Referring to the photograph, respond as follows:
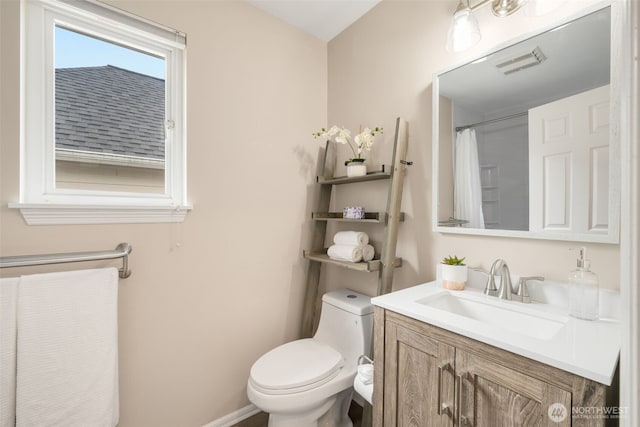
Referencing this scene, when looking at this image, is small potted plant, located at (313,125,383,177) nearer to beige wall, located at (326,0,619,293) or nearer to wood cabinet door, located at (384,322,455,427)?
beige wall, located at (326,0,619,293)

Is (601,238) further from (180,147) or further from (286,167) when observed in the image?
(180,147)

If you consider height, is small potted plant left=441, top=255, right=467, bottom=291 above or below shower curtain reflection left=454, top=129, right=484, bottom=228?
below

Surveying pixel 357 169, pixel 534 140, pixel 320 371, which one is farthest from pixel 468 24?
pixel 320 371

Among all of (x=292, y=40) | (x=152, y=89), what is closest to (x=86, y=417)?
(x=152, y=89)

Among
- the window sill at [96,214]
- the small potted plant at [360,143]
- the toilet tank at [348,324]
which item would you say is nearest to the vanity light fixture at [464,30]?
the small potted plant at [360,143]

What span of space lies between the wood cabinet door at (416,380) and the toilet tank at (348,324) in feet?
1.43

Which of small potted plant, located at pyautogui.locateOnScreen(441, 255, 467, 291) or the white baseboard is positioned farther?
the white baseboard

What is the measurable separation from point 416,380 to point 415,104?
128 cm

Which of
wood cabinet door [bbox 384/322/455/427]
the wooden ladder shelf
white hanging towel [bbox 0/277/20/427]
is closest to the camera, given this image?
wood cabinet door [bbox 384/322/455/427]

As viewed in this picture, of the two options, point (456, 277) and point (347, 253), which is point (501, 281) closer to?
point (456, 277)

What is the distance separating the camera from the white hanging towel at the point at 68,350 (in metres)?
1.01

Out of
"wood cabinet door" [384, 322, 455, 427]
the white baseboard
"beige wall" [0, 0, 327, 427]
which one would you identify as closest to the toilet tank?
"beige wall" [0, 0, 327, 427]

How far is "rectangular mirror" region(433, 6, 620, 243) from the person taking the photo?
940mm

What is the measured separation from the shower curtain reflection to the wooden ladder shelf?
10.5 inches
